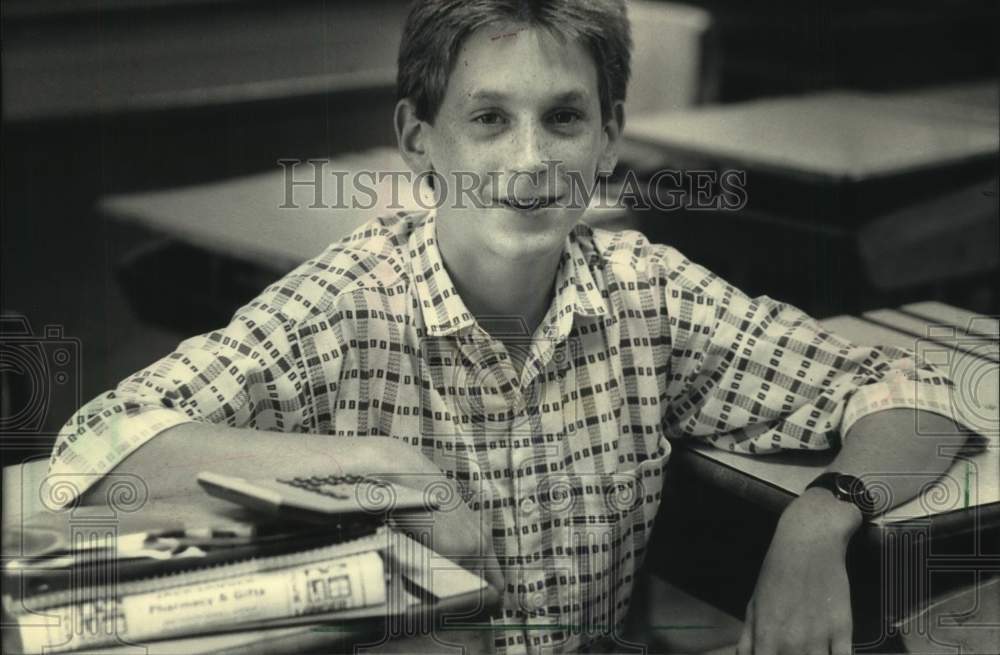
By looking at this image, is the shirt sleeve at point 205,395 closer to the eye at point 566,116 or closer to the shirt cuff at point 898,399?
the eye at point 566,116

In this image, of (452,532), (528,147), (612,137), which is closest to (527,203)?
(528,147)

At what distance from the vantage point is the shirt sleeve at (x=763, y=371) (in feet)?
5.24

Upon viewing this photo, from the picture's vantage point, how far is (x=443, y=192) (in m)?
1.51

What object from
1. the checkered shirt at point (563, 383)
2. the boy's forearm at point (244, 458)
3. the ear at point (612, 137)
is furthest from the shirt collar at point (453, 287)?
the boy's forearm at point (244, 458)

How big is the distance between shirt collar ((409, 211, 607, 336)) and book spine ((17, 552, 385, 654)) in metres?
0.42

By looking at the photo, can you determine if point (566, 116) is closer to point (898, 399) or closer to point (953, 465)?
point (898, 399)

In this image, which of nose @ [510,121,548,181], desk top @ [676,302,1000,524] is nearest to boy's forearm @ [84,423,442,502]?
nose @ [510,121,548,181]

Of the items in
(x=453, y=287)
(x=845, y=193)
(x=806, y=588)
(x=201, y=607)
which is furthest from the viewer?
(x=845, y=193)

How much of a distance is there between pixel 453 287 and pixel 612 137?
28 centimetres

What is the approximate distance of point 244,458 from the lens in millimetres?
1282

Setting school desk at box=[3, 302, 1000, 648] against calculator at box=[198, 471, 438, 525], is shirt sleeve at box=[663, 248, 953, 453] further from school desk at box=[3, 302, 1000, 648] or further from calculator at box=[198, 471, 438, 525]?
calculator at box=[198, 471, 438, 525]

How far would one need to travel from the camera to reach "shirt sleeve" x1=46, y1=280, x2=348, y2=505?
4.29ft

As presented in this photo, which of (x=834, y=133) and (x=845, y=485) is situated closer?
(x=845, y=485)

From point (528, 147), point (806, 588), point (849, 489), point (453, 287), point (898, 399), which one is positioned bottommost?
point (806, 588)
